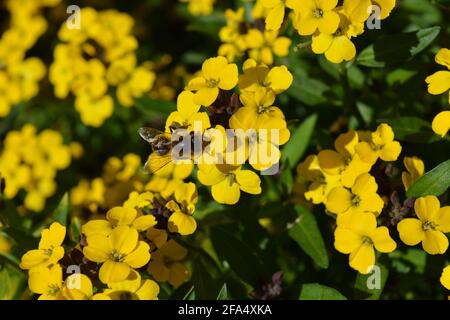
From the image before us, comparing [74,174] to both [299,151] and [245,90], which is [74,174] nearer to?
[299,151]

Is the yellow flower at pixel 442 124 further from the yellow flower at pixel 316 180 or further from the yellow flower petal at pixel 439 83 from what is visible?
the yellow flower at pixel 316 180

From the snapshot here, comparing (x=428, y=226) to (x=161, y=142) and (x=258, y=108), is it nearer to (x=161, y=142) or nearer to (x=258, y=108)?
(x=258, y=108)

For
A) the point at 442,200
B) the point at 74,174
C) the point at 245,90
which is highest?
the point at 245,90

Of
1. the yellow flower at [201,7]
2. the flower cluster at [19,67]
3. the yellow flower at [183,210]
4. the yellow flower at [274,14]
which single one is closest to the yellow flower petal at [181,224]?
the yellow flower at [183,210]

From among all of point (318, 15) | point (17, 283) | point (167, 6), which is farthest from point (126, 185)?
point (167, 6)

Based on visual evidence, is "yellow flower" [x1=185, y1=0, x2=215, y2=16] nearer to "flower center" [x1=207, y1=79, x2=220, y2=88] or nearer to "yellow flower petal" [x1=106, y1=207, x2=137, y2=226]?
"flower center" [x1=207, y1=79, x2=220, y2=88]

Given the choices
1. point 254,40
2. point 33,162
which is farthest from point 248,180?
point 33,162

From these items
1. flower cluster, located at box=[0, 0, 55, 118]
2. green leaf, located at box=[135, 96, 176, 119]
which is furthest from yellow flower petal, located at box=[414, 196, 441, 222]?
flower cluster, located at box=[0, 0, 55, 118]
